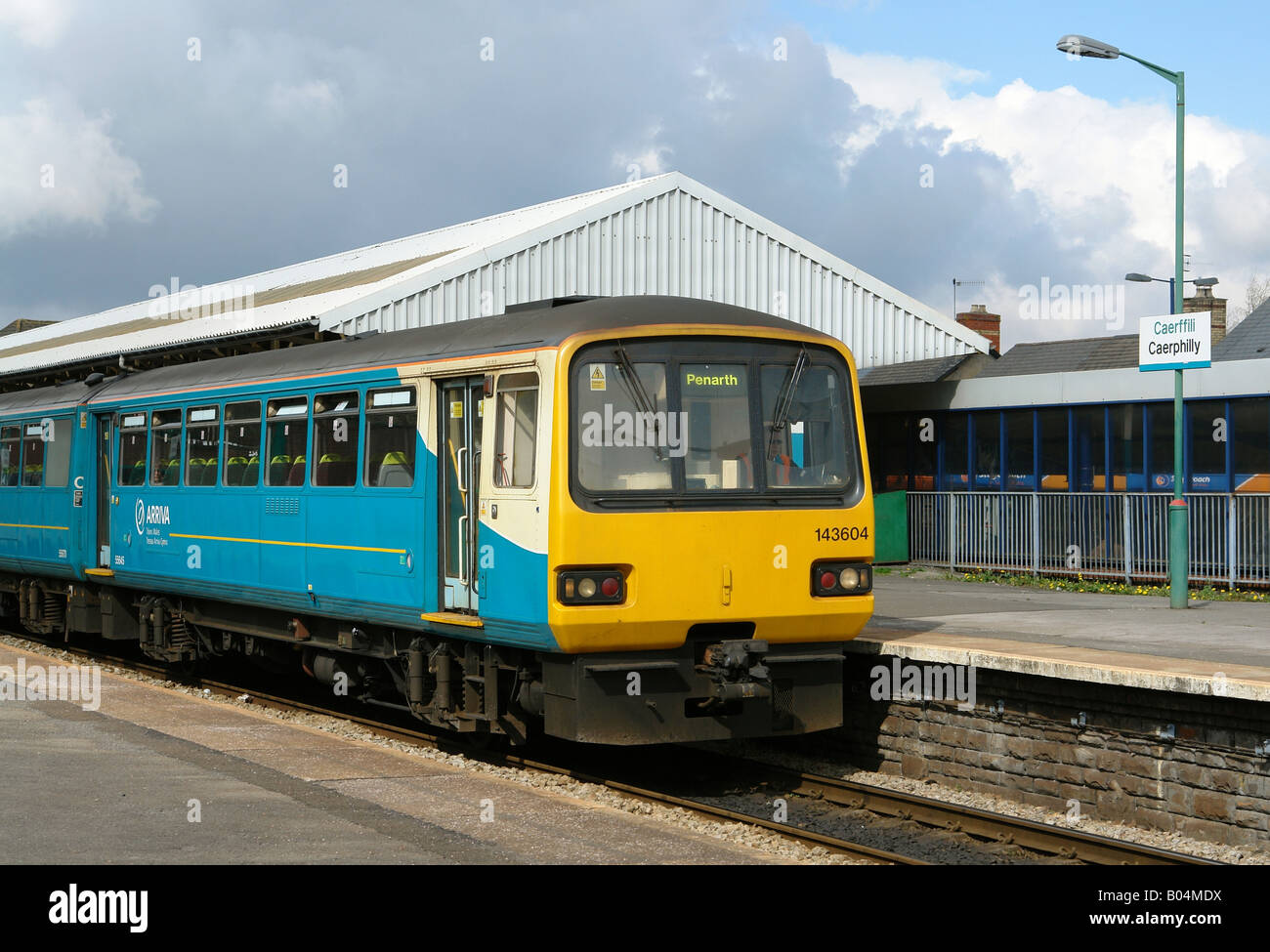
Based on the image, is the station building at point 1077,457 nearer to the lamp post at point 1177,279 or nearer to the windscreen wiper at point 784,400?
the lamp post at point 1177,279

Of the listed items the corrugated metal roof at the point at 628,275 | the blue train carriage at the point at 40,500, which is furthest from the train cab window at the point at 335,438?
the corrugated metal roof at the point at 628,275

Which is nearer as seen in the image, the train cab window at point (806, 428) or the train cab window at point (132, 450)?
the train cab window at point (806, 428)

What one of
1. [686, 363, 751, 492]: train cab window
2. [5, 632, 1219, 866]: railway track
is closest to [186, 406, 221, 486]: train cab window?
[5, 632, 1219, 866]: railway track

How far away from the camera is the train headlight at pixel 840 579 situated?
9.86 metres

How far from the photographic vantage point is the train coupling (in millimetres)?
9430

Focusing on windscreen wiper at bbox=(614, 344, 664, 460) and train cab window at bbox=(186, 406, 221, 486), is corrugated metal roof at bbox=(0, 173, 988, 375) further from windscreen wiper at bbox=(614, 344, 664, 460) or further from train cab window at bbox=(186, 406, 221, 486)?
windscreen wiper at bbox=(614, 344, 664, 460)

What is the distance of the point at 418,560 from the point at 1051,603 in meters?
A: 9.51

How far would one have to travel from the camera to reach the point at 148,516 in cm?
1482

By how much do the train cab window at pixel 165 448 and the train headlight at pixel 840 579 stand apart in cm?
705

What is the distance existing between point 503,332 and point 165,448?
6.00 meters

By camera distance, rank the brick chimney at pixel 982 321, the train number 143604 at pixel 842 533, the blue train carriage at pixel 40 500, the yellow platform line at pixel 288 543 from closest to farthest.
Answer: the train number 143604 at pixel 842 533 → the yellow platform line at pixel 288 543 → the blue train carriage at pixel 40 500 → the brick chimney at pixel 982 321

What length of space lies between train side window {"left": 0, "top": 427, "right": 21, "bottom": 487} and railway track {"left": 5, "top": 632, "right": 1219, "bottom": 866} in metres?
8.05
